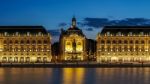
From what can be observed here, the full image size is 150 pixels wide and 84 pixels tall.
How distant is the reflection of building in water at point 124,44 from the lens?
149 metres

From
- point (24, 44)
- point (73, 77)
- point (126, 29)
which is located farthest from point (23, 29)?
point (73, 77)

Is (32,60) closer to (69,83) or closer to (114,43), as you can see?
(114,43)

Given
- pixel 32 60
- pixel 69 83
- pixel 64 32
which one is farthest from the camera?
pixel 64 32

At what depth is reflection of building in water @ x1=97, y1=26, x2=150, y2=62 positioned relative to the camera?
488 feet

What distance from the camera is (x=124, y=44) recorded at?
14975cm

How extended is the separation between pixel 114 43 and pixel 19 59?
92.7ft

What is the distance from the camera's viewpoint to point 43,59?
14925 centimetres

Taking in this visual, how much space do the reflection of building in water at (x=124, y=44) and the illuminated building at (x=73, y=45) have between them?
5.65 meters

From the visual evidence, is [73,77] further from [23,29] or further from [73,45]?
[73,45]

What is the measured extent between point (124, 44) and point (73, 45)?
15261 millimetres

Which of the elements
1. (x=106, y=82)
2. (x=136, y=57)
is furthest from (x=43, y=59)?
(x=106, y=82)

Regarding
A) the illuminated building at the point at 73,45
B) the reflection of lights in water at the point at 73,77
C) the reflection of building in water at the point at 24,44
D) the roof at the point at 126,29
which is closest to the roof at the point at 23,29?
the reflection of building in water at the point at 24,44

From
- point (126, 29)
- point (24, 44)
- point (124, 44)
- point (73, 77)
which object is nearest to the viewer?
point (73, 77)

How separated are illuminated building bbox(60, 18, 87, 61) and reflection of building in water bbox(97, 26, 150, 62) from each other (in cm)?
565
